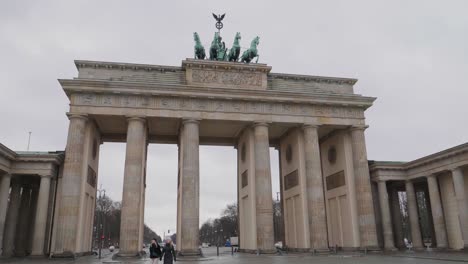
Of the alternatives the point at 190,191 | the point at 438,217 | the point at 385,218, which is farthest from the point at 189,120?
the point at 438,217

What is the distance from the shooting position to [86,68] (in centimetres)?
3256

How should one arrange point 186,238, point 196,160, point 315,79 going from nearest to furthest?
point 186,238 < point 196,160 < point 315,79

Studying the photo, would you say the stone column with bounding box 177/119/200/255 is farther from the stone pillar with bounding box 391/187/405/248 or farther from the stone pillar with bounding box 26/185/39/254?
the stone pillar with bounding box 391/187/405/248

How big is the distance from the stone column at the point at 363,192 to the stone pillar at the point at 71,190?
22838 millimetres

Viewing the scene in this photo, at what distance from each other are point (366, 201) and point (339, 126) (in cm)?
695

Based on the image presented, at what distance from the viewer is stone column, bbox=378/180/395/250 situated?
110 ft

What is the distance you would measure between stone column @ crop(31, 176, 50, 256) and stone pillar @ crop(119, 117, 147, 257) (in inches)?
240

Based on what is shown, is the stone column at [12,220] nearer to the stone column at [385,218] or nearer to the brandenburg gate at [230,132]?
the brandenburg gate at [230,132]

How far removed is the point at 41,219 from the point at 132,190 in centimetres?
721

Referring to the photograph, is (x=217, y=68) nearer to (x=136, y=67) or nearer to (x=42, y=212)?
(x=136, y=67)

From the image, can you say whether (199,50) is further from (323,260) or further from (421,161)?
(421,161)

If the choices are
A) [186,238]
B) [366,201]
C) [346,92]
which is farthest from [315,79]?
[186,238]

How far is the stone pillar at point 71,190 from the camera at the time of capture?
27.6 meters

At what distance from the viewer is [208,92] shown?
105 feet
